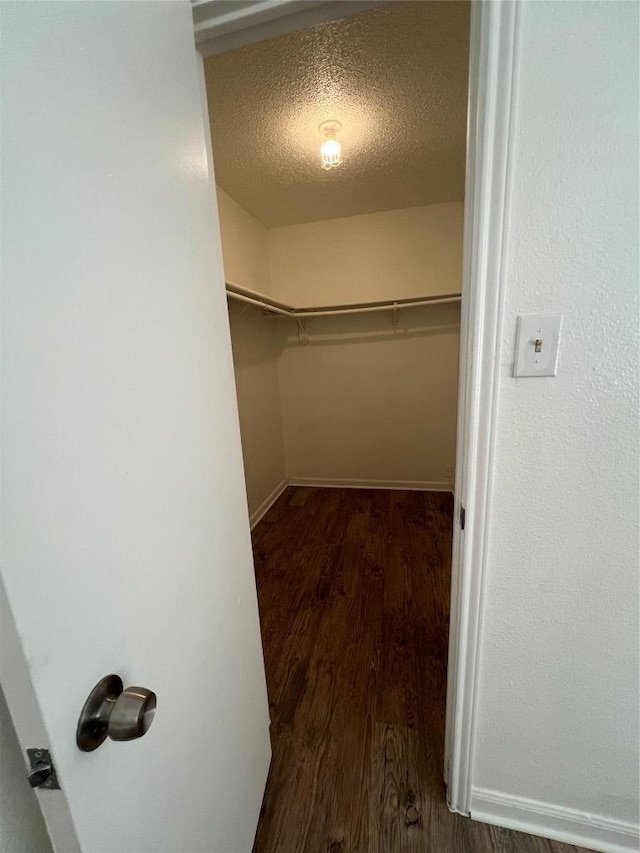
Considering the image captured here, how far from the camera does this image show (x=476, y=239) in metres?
0.68

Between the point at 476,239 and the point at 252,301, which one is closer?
the point at 476,239

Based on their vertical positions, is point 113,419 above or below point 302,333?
below

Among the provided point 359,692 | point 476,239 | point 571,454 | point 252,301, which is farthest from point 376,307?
point 359,692

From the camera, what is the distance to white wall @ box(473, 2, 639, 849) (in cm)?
61

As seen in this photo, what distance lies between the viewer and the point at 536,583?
31.9 inches

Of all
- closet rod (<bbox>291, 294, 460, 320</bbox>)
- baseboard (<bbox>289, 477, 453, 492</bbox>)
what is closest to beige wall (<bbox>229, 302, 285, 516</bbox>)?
baseboard (<bbox>289, 477, 453, 492</bbox>)

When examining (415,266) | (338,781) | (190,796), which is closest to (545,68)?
(190,796)

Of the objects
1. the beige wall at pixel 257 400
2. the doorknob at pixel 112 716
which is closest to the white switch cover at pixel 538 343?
the doorknob at pixel 112 716

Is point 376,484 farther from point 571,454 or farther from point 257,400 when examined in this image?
point 571,454

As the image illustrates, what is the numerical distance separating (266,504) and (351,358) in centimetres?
158

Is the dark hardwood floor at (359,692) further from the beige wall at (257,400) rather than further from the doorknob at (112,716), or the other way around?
the doorknob at (112,716)

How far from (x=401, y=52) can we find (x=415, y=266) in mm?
1584

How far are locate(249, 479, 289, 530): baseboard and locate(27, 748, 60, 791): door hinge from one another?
2311 mm

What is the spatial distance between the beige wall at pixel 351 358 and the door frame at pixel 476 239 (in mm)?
1839
